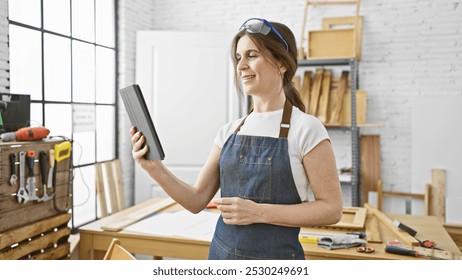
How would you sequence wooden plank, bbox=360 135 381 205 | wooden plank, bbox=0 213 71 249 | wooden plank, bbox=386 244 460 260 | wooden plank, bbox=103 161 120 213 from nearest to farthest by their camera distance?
1. wooden plank, bbox=386 244 460 260
2. wooden plank, bbox=0 213 71 249
3. wooden plank, bbox=103 161 120 213
4. wooden plank, bbox=360 135 381 205

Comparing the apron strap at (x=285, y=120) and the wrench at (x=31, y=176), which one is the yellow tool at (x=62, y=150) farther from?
the apron strap at (x=285, y=120)

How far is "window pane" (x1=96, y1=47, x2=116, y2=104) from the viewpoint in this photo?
2.87 m

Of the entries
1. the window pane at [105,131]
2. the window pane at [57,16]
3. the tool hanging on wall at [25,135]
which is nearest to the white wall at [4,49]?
the window pane at [57,16]

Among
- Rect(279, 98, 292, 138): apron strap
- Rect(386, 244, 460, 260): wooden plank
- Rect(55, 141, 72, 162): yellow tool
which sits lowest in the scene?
Rect(386, 244, 460, 260): wooden plank

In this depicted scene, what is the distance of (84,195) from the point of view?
2752 millimetres

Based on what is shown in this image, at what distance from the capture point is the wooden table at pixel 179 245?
1.40m

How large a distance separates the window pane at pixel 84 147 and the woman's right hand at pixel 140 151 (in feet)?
5.82

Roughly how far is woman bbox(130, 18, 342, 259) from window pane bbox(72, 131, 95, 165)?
5.78ft

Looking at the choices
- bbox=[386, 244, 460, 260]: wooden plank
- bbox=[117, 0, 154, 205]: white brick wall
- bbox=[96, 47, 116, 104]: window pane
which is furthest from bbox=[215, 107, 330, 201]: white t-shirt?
bbox=[117, 0, 154, 205]: white brick wall

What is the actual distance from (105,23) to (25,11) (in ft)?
2.61

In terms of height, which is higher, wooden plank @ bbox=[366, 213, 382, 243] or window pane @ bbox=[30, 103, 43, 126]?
window pane @ bbox=[30, 103, 43, 126]

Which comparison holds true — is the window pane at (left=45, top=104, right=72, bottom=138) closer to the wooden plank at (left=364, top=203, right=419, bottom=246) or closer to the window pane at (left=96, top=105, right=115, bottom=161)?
the window pane at (left=96, top=105, right=115, bottom=161)

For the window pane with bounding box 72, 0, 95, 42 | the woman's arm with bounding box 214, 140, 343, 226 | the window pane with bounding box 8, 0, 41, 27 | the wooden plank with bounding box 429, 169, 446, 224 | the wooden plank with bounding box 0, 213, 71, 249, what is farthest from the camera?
the wooden plank with bounding box 429, 169, 446, 224
